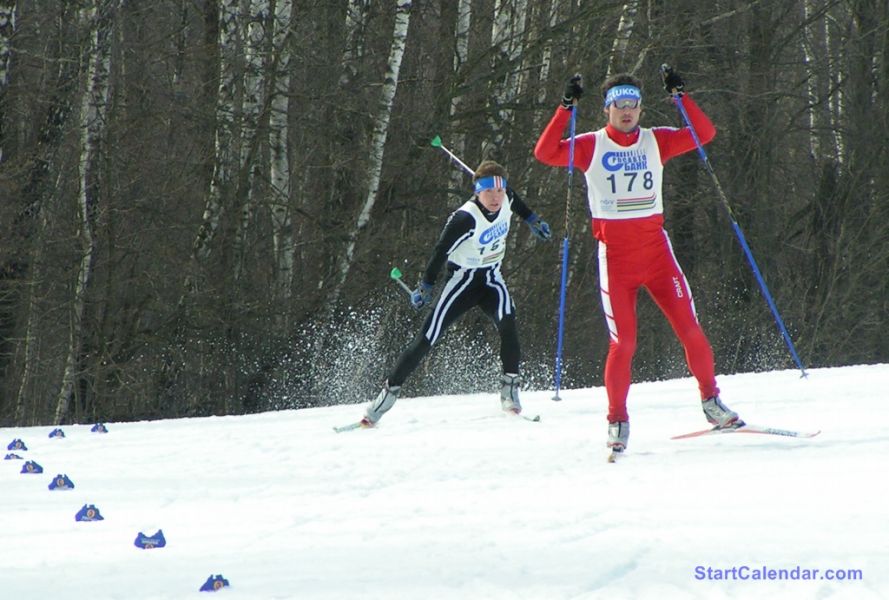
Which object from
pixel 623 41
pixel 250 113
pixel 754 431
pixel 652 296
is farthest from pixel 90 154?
pixel 754 431

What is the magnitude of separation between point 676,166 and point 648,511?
14.1 meters

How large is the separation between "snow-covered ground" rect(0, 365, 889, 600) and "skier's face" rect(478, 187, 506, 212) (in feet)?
4.36

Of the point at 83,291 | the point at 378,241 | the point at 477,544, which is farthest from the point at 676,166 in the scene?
the point at 477,544

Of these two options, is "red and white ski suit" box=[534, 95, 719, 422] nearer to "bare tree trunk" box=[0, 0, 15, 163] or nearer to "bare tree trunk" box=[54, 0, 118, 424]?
"bare tree trunk" box=[0, 0, 15, 163]

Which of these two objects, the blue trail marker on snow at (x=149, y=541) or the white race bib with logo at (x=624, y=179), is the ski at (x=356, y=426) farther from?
the blue trail marker on snow at (x=149, y=541)

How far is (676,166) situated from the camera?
1825cm

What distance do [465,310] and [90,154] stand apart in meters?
5.87

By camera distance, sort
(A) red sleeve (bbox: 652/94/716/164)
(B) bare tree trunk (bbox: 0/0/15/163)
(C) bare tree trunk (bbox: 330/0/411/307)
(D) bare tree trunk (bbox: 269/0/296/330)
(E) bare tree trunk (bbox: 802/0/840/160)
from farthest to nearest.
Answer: (E) bare tree trunk (bbox: 802/0/840/160) → (C) bare tree trunk (bbox: 330/0/411/307) → (D) bare tree trunk (bbox: 269/0/296/330) → (B) bare tree trunk (bbox: 0/0/15/163) → (A) red sleeve (bbox: 652/94/716/164)

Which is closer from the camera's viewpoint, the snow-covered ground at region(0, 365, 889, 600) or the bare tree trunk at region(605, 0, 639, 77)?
the snow-covered ground at region(0, 365, 889, 600)

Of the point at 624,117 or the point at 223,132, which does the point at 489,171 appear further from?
the point at 223,132

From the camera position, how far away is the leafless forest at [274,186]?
12.7m

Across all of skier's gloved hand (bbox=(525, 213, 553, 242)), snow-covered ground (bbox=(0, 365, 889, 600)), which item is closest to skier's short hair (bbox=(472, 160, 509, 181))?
skier's gloved hand (bbox=(525, 213, 553, 242))

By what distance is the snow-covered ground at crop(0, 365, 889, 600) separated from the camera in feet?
12.8

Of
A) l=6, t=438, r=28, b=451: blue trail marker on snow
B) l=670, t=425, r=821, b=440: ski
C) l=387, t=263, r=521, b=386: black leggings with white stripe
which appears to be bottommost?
l=6, t=438, r=28, b=451: blue trail marker on snow
